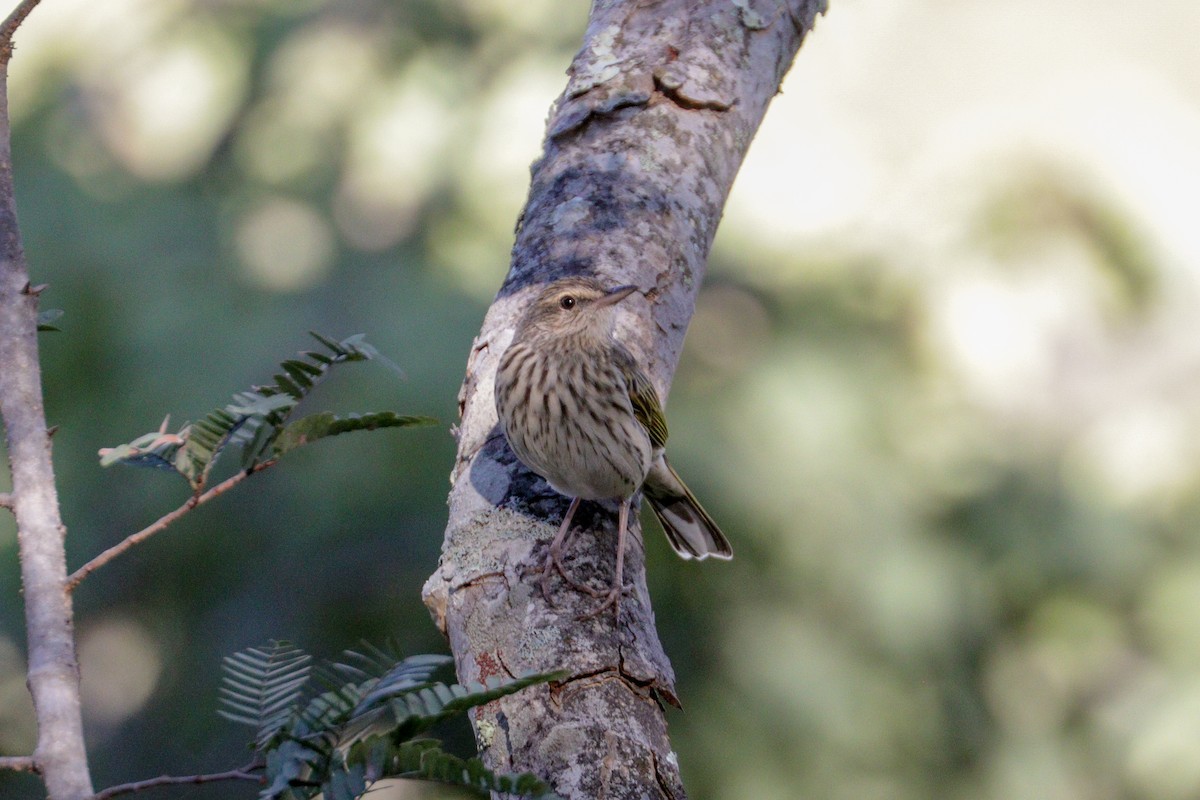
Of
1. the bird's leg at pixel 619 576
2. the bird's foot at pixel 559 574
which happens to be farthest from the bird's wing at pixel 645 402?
the bird's foot at pixel 559 574

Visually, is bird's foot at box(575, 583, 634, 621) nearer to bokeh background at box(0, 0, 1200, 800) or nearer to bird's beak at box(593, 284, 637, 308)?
bird's beak at box(593, 284, 637, 308)

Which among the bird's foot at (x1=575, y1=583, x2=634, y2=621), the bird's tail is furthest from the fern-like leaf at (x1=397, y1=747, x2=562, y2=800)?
the bird's tail

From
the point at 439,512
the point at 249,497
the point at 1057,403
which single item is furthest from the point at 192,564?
the point at 1057,403

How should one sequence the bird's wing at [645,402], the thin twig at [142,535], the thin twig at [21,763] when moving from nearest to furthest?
the thin twig at [21,763]
the thin twig at [142,535]
the bird's wing at [645,402]

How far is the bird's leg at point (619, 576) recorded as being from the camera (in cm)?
192

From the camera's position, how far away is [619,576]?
2012mm

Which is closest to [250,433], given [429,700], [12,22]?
[429,700]

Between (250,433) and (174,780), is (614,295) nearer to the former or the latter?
(250,433)

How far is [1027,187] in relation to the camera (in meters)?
4.96

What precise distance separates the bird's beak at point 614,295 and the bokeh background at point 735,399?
6.48 ft

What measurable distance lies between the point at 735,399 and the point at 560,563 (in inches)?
110

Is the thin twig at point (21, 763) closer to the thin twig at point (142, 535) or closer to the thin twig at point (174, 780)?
the thin twig at point (174, 780)

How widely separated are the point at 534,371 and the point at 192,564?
261 centimetres

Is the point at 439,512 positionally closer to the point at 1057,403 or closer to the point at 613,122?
the point at 613,122
